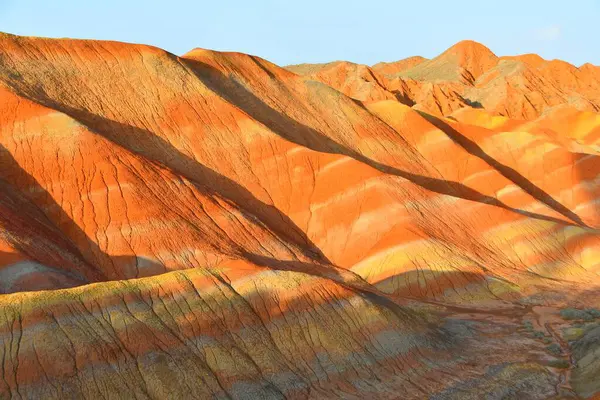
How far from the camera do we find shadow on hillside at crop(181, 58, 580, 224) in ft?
196

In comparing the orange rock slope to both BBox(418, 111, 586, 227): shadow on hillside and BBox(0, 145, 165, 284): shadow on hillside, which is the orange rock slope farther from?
BBox(418, 111, 586, 227): shadow on hillside

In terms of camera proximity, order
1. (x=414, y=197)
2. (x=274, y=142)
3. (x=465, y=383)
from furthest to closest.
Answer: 1. (x=274, y=142)
2. (x=414, y=197)
3. (x=465, y=383)

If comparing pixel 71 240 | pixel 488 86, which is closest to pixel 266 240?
pixel 71 240

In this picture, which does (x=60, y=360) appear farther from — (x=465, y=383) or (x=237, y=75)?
(x=237, y=75)

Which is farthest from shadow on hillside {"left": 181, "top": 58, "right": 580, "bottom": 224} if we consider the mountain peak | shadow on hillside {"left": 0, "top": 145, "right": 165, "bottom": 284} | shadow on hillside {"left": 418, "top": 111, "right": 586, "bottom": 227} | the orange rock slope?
the mountain peak

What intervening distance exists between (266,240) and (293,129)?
58.0ft

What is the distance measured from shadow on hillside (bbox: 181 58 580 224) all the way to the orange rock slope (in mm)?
234

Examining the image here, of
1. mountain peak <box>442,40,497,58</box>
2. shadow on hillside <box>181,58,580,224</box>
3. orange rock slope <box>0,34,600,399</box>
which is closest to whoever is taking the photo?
orange rock slope <box>0,34,600,399</box>

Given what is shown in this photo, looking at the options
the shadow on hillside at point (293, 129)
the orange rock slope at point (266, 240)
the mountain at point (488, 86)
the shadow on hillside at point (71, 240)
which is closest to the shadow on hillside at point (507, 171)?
the orange rock slope at point (266, 240)

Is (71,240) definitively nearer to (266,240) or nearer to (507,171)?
(266,240)

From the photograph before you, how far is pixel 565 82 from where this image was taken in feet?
414

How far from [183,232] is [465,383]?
1945 cm

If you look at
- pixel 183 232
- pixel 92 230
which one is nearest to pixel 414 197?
pixel 183 232

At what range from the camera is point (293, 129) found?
6062 centimetres
